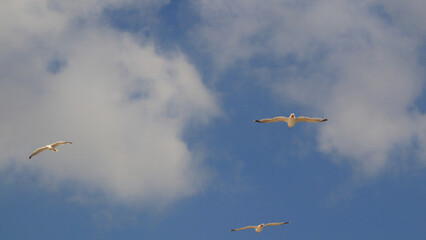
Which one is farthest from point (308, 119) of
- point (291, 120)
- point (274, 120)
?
point (274, 120)

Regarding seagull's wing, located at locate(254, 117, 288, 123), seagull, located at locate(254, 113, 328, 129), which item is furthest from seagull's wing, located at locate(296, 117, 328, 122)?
seagull's wing, located at locate(254, 117, 288, 123)

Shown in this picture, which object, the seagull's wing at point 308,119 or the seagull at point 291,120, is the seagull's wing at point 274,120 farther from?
the seagull's wing at point 308,119

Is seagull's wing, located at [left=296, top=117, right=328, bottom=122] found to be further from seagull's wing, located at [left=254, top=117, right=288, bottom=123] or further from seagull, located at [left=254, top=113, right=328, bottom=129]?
seagull's wing, located at [left=254, top=117, right=288, bottom=123]

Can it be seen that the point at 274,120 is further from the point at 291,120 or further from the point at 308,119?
the point at 308,119

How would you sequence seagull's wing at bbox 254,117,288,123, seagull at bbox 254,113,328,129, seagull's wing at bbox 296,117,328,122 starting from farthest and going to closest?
seagull's wing at bbox 296,117,328,122 < seagull at bbox 254,113,328,129 < seagull's wing at bbox 254,117,288,123

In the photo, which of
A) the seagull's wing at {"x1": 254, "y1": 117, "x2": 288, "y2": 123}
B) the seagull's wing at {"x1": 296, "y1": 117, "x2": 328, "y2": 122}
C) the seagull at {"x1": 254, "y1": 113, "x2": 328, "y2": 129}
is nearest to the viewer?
the seagull's wing at {"x1": 254, "y1": 117, "x2": 288, "y2": 123}

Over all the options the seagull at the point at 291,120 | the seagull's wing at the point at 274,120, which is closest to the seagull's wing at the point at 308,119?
the seagull at the point at 291,120

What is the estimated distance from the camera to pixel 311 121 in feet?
247

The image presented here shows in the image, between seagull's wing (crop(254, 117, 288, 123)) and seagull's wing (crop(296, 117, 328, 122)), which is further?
seagull's wing (crop(296, 117, 328, 122))

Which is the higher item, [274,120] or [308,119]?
[274,120]

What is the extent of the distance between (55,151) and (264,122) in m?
31.5

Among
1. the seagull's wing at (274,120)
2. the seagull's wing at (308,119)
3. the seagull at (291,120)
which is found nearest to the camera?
the seagull's wing at (274,120)

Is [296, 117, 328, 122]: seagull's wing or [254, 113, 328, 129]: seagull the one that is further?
[296, 117, 328, 122]: seagull's wing

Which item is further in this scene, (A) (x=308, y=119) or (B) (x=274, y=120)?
(B) (x=274, y=120)
